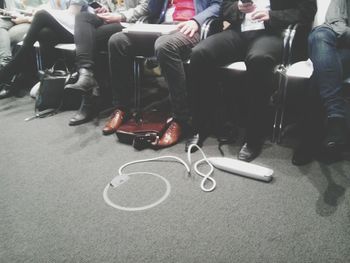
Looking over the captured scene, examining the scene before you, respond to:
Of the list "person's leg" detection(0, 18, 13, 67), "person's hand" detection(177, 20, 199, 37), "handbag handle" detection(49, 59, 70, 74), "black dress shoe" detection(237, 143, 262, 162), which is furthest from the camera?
"person's leg" detection(0, 18, 13, 67)

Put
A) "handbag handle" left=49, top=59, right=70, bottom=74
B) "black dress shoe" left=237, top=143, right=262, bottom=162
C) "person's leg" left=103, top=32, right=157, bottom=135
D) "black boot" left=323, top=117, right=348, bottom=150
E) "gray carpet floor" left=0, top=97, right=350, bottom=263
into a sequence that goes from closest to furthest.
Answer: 1. "gray carpet floor" left=0, top=97, right=350, bottom=263
2. "black boot" left=323, top=117, right=348, bottom=150
3. "black dress shoe" left=237, top=143, right=262, bottom=162
4. "person's leg" left=103, top=32, right=157, bottom=135
5. "handbag handle" left=49, top=59, right=70, bottom=74

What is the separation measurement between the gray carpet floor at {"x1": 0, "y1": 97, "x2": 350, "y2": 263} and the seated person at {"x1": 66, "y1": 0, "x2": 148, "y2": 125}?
519 mm

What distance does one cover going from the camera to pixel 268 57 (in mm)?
1495

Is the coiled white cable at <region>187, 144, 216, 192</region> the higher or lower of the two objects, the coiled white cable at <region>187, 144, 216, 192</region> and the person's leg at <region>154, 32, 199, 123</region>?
the lower

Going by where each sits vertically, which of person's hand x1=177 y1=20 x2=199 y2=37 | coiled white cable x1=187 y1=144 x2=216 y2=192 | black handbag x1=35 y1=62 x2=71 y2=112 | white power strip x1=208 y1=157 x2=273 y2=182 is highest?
person's hand x1=177 y1=20 x2=199 y2=37

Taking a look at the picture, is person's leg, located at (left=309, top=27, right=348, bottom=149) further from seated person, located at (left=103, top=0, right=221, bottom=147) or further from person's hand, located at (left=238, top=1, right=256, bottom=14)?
seated person, located at (left=103, top=0, right=221, bottom=147)

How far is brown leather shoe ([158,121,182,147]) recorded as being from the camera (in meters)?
1.79

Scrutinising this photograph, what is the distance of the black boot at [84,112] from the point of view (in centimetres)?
222

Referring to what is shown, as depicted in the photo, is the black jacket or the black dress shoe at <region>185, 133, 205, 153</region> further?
the black dress shoe at <region>185, 133, 205, 153</region>

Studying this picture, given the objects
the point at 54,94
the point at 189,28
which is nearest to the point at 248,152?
the point at 189,28

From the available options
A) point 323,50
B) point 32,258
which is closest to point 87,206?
point 32,258

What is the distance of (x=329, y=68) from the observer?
4.53ft

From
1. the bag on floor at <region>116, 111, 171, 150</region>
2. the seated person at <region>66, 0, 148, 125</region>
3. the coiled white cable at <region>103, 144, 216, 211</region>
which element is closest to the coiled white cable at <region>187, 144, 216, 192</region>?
the coiled white cable at <region>103, 144, 216, 211</region>

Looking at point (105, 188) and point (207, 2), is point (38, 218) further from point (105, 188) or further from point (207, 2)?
point (207, 2)
